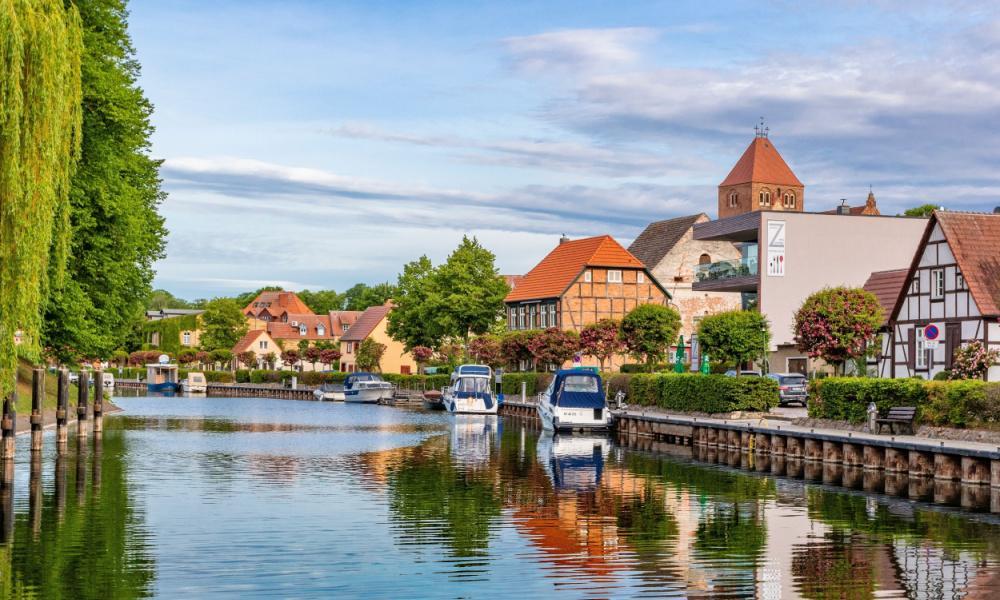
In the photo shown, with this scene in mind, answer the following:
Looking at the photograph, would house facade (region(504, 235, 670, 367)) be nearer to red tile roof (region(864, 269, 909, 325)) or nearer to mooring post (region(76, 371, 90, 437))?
red tile roof (region(864, 269, 909, 325))

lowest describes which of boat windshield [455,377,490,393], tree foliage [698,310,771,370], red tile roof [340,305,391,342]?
boat windshield [455,377,490,393]

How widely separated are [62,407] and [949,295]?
37.4m

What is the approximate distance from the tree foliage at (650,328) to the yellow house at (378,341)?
70316 mm

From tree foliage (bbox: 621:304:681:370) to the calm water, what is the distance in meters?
31.7

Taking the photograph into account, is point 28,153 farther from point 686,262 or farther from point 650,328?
point 686,262

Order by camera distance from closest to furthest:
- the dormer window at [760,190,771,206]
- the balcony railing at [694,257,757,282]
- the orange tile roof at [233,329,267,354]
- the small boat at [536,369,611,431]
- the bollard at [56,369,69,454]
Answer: the bollard at [56,369,69,454] < the small boat at [536,369,611,431] < the balcony railing at [694,257,757,282] < the dormer window at [760,190,771,206] < the orange tile roof at [233,329,267,354]

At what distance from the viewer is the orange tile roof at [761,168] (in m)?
152

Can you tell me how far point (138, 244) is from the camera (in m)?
46.8

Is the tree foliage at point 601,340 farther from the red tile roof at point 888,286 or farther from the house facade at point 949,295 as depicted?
the house facade at point 949,295

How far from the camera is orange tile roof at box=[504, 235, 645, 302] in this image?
10244 cm

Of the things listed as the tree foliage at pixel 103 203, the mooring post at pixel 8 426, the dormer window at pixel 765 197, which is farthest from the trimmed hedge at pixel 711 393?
the dormer window at pixel 765 197

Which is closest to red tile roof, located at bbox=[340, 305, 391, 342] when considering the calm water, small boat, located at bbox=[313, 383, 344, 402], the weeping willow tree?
small boat, located at bbox=[313, 383, 344, 402]

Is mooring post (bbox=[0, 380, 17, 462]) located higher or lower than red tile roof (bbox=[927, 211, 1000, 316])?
lower

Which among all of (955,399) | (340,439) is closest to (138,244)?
(340,439)
